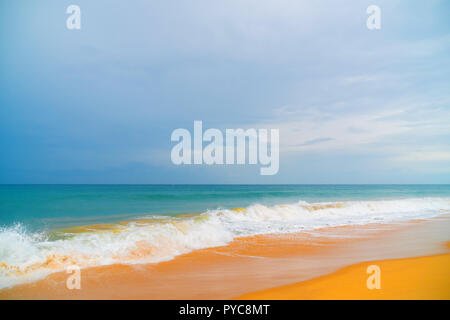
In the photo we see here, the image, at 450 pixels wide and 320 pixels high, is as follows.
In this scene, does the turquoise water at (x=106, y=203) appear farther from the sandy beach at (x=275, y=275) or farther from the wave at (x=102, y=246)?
the sandy beach at (x=275, y=275)

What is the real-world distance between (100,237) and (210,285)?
17.2 ft

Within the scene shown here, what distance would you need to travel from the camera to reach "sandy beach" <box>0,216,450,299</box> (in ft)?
15.1

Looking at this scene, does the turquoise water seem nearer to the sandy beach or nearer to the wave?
the wave

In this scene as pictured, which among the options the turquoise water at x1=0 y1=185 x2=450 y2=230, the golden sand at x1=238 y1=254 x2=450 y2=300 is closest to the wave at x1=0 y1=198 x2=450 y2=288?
the turquoise water at x1=0 y1=185 x2=450 y2=230

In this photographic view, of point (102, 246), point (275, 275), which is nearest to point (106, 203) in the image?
point (102, 246)

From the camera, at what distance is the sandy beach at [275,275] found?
4613 mm

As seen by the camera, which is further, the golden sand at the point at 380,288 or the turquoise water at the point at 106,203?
the turquoise water at the point at 106,203

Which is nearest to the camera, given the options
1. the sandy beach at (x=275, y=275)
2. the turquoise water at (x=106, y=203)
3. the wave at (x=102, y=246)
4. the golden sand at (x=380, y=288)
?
the golden sand at (x=380, y=288)

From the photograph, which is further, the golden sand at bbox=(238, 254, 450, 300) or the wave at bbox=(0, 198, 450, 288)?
the wave at bbox=(0, 198, 450, 288)

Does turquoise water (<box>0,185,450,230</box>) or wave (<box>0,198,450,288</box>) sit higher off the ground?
wave (<box>0,198,450,288</box>)

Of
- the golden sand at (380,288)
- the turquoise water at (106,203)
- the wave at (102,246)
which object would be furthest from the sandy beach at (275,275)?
the turquoise water at (106,203)
